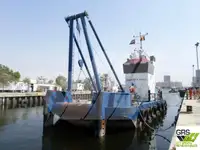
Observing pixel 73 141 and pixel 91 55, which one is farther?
pixel 91 55

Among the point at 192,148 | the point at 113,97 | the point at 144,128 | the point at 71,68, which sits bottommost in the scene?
the point at 144,128

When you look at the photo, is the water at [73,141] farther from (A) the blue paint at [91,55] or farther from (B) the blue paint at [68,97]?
(A) the blue paint at [91,55]

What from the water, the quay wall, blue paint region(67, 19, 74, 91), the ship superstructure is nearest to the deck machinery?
blue paint region(67, 19, 74, 91)

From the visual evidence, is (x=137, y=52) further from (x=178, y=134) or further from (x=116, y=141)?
(x=178, y=134)

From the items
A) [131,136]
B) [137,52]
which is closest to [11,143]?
[131,136]

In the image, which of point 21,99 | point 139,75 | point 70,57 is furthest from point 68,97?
point 21,99

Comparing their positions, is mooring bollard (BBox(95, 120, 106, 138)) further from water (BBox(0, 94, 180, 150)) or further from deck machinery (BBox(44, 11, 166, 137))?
water (BBox(0, 94, 180, 150))

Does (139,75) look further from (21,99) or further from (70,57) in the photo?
(21,99)

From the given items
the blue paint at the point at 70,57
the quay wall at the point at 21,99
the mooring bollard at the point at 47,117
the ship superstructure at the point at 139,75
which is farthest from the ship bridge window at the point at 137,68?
the quay wall at the point at 21,99

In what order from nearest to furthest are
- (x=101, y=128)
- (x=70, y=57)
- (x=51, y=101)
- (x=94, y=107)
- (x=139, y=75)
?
1. (x=94, y=107)
2. (x=101, y=128)
3. (x=51, y=101)
4. (x=70, y=57)
5. (x=139, y=75)

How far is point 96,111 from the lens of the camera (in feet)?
47.3

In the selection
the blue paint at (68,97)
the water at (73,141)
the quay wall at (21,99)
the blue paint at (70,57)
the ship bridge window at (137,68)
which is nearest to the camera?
the water at (73,141)

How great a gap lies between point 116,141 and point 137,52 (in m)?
13.4

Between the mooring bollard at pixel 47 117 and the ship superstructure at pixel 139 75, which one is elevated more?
the ship superstructure at pixel 139 75
